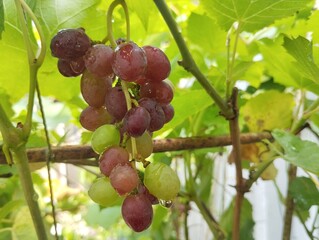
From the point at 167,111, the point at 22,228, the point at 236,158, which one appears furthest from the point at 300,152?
the point at 22,228

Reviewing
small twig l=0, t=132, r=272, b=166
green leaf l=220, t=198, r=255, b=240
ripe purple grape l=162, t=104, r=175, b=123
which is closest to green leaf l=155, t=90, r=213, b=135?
small twig l=0, t=132, r=272, b=166

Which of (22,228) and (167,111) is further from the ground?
(167,111)

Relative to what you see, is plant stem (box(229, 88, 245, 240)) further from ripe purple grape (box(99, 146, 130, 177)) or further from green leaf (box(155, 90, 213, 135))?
ripe purple grape (box(99, 146, 130, 177))

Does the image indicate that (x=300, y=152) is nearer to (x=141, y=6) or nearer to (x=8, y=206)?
(x=141, y=6)

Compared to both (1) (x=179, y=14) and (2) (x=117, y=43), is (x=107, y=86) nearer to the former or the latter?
(2) (x=117, y=43)

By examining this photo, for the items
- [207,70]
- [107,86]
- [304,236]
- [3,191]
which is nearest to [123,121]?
[107,86]
